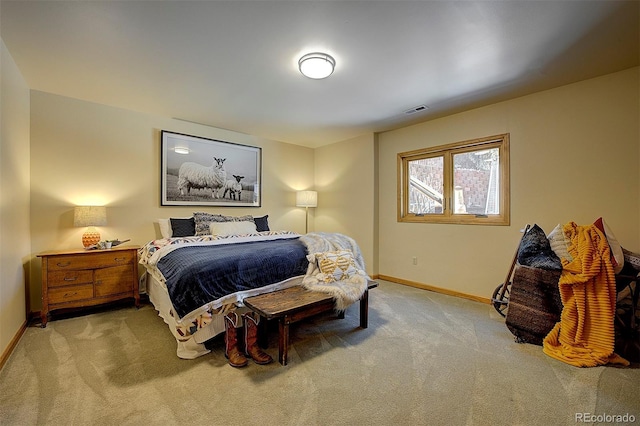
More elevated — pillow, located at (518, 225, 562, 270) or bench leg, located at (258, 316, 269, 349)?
pillow, located at (518, 225, 562, 270)

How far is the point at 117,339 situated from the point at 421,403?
247 cm

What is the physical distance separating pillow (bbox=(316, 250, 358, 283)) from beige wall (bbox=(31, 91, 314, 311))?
233cm

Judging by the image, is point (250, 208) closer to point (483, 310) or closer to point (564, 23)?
point (483, 310)

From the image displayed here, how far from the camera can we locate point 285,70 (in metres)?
2.48

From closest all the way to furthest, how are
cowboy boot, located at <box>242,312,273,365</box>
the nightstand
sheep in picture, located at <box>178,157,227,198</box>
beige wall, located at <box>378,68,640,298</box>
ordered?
cowboy boot, located at <box>242,312,273,365</box> → beige wall, located at <box>378,68,640,298</box> → the nightstand → sheep in picture, located at <box>178,157,227,198</box>

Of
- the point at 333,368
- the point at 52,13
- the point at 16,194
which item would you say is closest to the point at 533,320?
the point at 333,368

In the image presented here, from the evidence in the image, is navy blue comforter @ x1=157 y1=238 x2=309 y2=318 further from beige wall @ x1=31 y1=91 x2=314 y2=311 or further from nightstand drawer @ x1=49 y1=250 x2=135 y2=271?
beige wall @ x1=31 y1=91 x2=314 y2=311

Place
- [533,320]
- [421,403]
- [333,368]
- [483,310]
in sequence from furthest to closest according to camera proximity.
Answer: [483,310] → [533,320] → [333,368] → [421,403]

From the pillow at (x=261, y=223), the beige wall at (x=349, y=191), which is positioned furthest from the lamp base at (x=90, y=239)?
the beige wall at (x=349, y=191)

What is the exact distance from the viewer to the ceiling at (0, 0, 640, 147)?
1.76 m

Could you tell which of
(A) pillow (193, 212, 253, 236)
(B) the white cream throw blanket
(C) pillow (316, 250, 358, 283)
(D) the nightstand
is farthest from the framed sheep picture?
(C) pillow (316, 250, 358, 283)

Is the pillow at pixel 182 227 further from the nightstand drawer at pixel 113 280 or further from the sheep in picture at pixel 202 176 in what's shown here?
the nightstand drawer at pixel 113 280

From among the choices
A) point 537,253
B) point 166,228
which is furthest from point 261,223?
point 537,253
